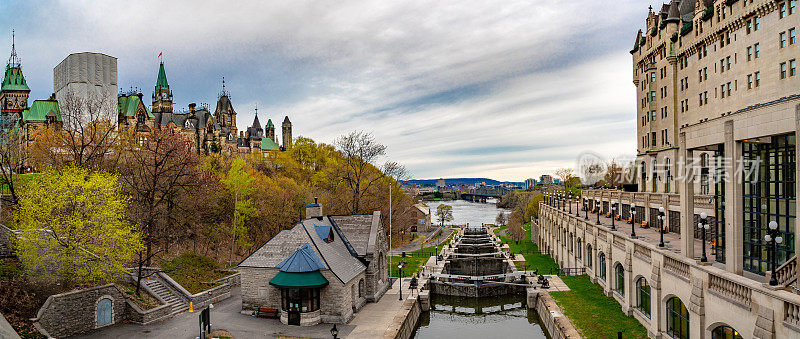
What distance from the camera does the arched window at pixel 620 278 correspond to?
1046 inches

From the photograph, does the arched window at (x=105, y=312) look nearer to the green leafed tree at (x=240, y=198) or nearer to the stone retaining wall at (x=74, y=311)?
the stone retaining wall at (x=74, y=311)

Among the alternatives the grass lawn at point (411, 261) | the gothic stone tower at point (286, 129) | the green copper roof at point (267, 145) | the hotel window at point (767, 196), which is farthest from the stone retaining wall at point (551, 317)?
the gothic stone tower at point (286, 129)

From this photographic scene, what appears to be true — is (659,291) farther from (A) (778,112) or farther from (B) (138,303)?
(B) (138,303)

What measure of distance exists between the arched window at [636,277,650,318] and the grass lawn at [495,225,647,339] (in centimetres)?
75

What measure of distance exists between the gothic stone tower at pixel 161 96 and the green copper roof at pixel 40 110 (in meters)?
22.5

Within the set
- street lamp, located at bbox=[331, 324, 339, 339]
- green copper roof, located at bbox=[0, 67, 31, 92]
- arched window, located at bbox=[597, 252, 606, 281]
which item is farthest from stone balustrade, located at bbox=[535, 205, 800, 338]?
green copper roof, located at bbox=[0, 67, 31, 92]

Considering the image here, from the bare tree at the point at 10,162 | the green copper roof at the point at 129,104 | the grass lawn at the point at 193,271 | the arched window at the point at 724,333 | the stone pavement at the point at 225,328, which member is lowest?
the stone pavement at the point at 225,328

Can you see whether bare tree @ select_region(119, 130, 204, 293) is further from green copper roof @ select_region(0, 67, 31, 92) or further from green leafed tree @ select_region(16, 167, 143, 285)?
green copper roof @ select_region(0, 67, 31, 92)

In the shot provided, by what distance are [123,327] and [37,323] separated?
3742 millimetres

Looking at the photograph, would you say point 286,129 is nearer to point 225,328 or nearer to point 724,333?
point 225,328

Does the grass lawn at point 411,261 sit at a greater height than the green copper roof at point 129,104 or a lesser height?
lesser

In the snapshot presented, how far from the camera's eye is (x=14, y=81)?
8062 centimetres

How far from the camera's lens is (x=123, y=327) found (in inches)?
909

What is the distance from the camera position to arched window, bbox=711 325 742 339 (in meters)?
14.7
